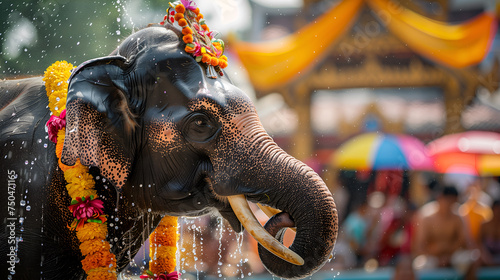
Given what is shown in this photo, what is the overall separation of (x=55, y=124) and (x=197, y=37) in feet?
2.42

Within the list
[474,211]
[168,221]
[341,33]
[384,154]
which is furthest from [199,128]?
[341,33]

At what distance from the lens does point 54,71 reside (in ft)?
8.28

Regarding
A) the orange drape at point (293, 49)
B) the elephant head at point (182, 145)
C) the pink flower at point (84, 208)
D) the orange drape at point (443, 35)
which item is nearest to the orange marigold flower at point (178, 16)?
the elephant head at point (182, 145)

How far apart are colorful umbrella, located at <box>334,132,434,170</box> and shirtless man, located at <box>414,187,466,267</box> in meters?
1.52

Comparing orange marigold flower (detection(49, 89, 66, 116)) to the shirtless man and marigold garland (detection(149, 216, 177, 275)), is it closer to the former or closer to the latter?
marigold garland (detection(149, 216, 177, 275))

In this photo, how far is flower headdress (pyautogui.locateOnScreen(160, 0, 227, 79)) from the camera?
7.83ft

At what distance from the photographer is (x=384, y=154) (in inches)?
351

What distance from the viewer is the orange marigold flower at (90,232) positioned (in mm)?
2348

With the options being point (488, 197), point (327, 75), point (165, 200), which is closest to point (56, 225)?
point (165, 200)

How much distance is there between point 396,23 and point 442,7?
1174mm

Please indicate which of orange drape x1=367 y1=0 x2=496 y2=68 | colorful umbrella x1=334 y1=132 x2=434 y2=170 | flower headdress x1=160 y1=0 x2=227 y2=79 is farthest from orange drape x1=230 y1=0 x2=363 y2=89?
flower headdress x1=160 y1=0 x2=227 y2=79

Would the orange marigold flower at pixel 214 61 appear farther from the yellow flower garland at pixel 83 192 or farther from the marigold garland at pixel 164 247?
the marigold garland at pixel 164 247

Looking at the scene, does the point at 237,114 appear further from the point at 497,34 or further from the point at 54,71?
the point at 497,34

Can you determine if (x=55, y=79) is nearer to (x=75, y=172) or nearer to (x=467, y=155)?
(x=75, y=172)
